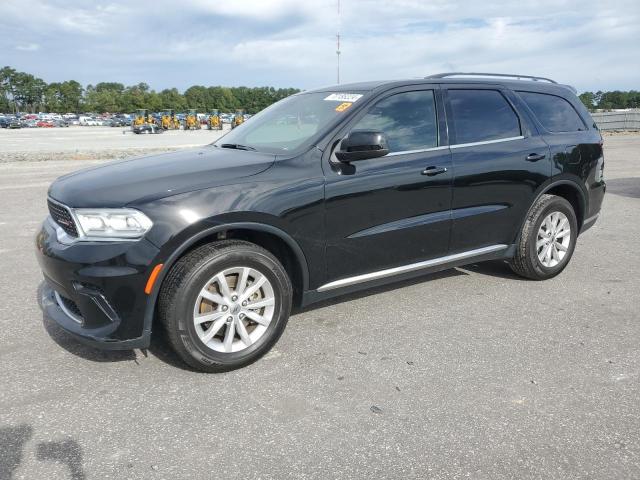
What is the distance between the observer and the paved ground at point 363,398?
240cm

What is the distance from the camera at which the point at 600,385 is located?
3.05 metres

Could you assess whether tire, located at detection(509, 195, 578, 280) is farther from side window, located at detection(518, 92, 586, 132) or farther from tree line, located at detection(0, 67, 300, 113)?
tree line, located at detection(0, 67, 300, 113)

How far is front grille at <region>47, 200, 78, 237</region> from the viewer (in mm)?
3000

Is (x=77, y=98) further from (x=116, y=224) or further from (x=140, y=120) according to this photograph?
(x=116, y=224)

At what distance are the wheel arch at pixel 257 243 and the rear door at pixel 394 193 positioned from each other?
221 millimetres

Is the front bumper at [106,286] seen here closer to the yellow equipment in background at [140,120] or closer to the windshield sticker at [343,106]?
the windshield sticker at [343,106]

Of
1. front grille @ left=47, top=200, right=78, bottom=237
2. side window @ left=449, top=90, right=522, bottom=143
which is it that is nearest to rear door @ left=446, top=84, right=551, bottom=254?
side window @ left=449, top=90, right=522, bottom=143

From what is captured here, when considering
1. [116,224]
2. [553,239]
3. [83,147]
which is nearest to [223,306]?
[116,224]

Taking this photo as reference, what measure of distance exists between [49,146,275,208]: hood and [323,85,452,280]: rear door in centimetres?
59

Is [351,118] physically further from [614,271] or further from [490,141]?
[614,271]

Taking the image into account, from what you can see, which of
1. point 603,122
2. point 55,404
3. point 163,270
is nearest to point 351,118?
point 163,270

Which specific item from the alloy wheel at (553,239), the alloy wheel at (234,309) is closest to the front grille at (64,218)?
the alloy wheel at (234,309)

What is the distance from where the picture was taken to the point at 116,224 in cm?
290

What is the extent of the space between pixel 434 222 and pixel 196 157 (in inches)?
71.2
